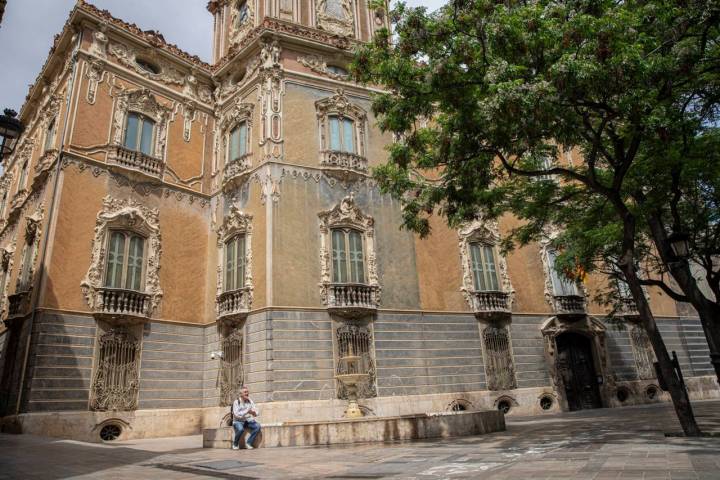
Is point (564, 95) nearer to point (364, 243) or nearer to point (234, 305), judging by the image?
point (364, 243)

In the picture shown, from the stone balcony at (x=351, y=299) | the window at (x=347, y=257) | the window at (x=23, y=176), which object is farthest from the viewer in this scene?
the window at (x=23, y=176)

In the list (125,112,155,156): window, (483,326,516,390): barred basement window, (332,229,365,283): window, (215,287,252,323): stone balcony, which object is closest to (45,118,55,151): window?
(125,112,155,156): window

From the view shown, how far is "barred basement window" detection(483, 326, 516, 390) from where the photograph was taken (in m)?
19.5

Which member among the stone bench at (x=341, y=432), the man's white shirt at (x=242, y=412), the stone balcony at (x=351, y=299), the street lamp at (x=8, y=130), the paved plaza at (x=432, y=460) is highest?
the street lamp at (x=8, y=130)

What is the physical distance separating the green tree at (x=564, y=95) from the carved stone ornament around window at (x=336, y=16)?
1246 cm

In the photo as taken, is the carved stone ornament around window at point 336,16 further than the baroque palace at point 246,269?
Yes

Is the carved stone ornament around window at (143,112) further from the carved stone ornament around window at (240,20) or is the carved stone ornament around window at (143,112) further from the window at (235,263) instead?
the carved stone ornament around window at (240,20)

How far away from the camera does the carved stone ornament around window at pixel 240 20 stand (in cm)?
2325

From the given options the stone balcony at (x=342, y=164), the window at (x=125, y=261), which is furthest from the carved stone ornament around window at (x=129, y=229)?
the stone balcony at (x=342, y=164)

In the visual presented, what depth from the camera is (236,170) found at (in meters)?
19.8

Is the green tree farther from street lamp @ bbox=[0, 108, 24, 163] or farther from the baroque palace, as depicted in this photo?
street lamp @ bbox=[0, 108, 24, 163]

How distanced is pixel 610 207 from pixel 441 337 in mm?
7835

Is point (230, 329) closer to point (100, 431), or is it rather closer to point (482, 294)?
point (100, 431)

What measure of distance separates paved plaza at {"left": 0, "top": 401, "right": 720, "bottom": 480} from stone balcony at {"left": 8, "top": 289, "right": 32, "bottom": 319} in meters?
6.22
